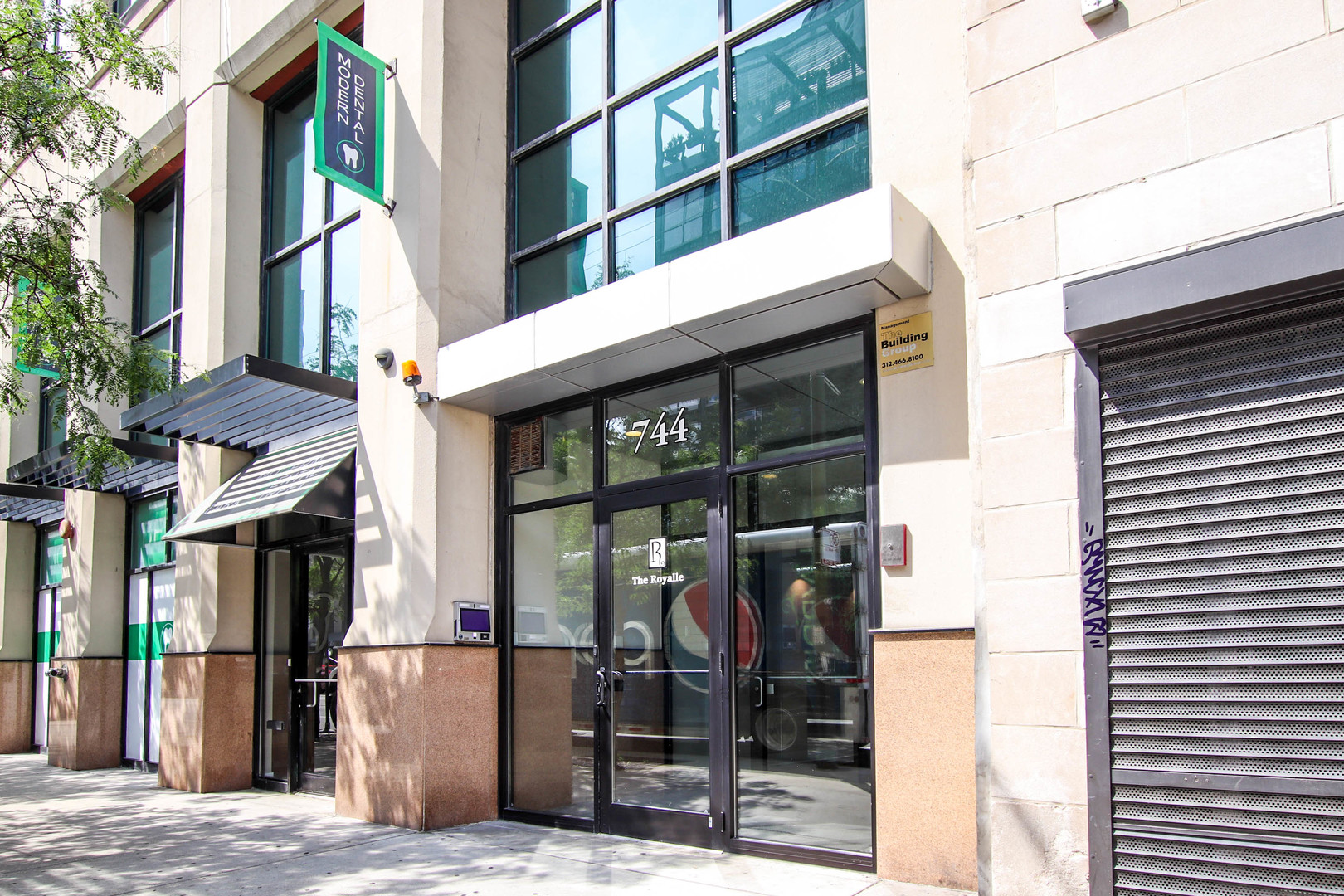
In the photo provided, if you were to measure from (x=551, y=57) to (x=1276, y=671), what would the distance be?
771 centimetres

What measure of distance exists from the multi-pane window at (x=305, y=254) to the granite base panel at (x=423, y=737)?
10.9ft

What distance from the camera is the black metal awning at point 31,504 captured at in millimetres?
13867

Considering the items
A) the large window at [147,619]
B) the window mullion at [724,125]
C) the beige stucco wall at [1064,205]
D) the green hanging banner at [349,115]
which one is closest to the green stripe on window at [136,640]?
the large window at [147,619]

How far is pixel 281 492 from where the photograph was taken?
356 inches

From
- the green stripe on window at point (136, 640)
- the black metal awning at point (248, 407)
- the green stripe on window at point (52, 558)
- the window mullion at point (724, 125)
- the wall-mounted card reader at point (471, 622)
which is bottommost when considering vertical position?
the green stripe on window at point (136, 640)

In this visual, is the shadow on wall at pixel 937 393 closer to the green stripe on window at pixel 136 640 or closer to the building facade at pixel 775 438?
the building facade at pixel 775 438

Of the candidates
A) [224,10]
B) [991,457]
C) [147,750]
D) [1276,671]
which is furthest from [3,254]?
[1276,671]

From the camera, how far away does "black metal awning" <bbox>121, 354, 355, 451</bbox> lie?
855 cm

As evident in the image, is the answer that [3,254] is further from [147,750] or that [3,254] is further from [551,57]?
[147,750]

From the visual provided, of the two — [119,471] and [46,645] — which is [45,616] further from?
[119,471]

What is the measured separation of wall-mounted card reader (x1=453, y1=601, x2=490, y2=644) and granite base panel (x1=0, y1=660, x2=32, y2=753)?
39.0ft

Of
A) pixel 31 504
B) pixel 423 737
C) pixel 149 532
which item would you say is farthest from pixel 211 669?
pixel 31 504

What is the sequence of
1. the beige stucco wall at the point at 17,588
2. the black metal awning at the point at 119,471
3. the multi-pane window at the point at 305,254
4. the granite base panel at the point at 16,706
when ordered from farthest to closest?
1. the beige stucco wall at the point at 17,588
2. the granite base panel at the point at 16,706
3. the black metal awning at the point at 119,471
4. the multi-pane window at the point at 305,254

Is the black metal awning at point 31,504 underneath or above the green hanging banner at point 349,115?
underneath
